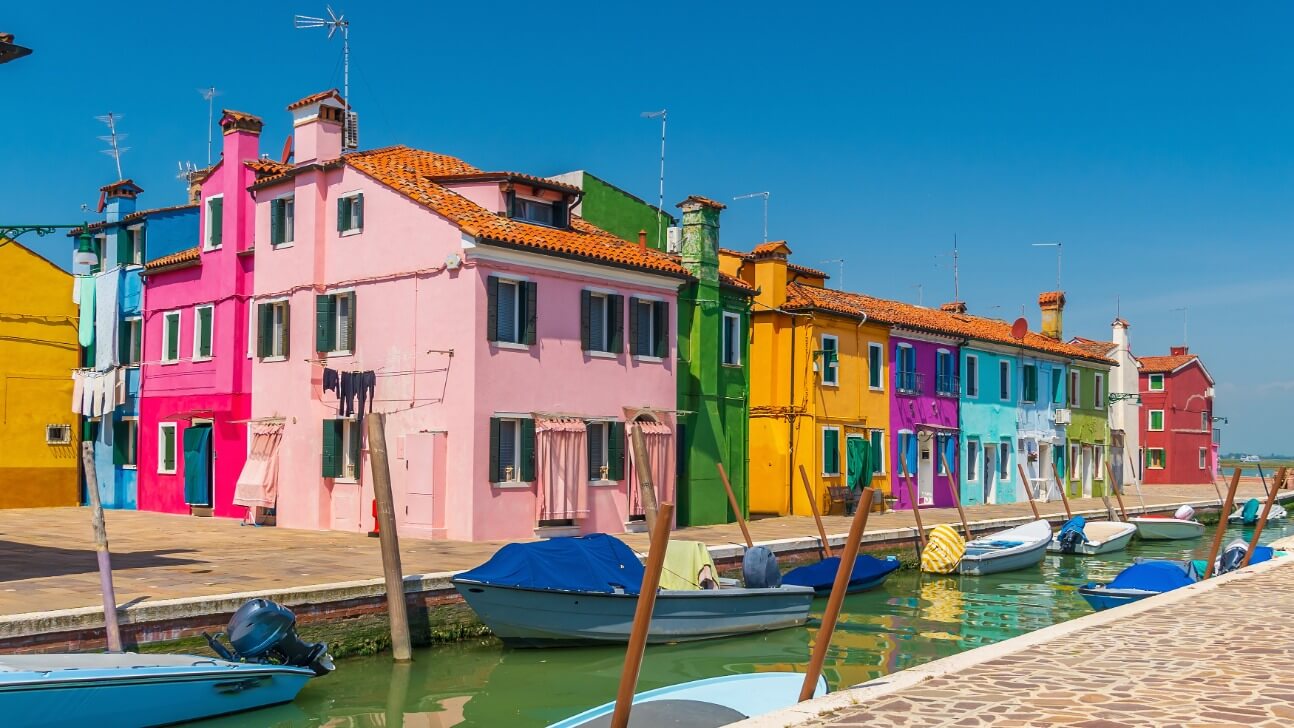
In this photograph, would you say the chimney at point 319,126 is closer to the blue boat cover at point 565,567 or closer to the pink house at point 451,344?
the pink house at point 451,344

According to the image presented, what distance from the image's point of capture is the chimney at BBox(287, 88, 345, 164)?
85.4 feet

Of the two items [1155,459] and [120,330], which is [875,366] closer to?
[120,330]

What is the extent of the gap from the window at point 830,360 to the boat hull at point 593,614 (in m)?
16.2

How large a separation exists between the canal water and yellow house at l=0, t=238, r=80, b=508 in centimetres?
2108

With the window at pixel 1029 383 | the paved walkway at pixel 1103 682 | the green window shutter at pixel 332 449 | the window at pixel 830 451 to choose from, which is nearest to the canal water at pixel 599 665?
the paved walkway at pixel 1103 682

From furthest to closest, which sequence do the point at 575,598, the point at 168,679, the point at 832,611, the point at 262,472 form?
the point at 262,472 < the point at 575,598 < the point at 168,679 < the point at 832,611

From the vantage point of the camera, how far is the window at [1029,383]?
1742 inches

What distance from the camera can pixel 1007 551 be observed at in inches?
1106

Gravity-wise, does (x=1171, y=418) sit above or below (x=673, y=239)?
below

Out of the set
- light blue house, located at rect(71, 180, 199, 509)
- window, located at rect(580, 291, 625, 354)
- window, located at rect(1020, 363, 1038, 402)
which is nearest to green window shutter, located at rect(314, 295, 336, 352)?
window, located at rect(580, 291, 625, 354)

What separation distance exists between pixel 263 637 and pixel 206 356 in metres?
18.4

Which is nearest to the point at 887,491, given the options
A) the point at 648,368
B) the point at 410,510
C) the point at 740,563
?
the point at 648,368

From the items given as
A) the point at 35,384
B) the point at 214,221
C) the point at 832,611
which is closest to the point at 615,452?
the point at 214,221

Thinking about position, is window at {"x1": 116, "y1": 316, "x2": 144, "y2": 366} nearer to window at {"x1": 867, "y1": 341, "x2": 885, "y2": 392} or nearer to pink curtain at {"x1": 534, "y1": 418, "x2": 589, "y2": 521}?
pink curtain at {"x1": 534, "y1": 418, "x2": 589, "y2": 521}
